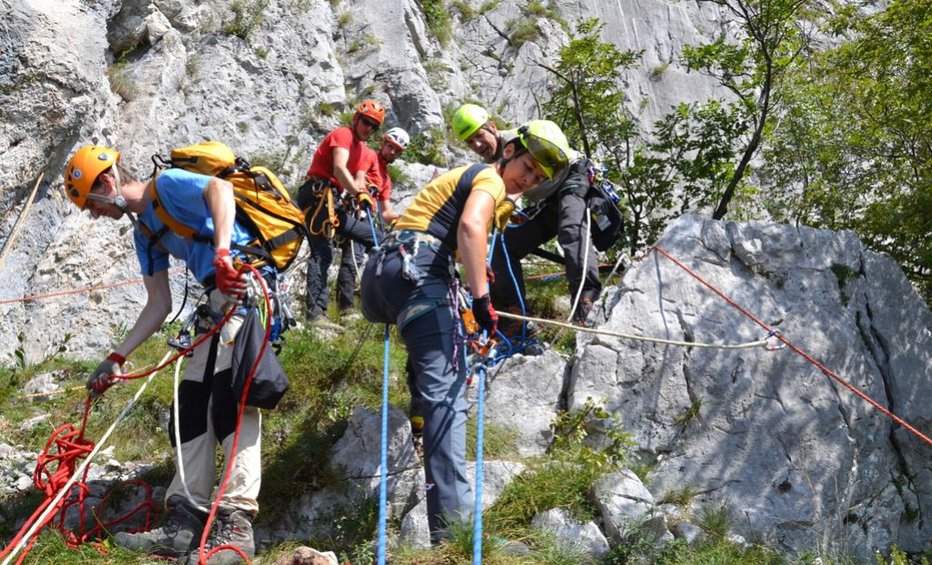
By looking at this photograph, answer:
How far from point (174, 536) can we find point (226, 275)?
55.5 inches

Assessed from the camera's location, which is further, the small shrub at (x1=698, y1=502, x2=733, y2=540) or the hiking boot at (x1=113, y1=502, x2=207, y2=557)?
the small shrub at (x1=698, y1=502, x2=733, y2=540)

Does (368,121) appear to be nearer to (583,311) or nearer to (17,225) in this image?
(583,311)

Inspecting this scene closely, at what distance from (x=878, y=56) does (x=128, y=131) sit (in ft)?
29.2

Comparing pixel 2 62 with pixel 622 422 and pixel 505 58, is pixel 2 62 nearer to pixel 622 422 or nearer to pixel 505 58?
pixel 622 422

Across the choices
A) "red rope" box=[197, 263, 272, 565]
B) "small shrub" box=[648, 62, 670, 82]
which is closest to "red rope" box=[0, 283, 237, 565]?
"red rope" box=[197, 263, 272, 565]

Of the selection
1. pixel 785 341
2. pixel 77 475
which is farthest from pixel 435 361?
pixel 785 341

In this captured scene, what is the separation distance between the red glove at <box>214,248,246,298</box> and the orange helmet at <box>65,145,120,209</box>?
40.9 inches

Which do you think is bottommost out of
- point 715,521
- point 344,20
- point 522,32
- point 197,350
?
point 715,521

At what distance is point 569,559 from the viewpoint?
161 inches

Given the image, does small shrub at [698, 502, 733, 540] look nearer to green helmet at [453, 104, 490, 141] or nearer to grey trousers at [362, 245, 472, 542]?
grey trousers at [362, 245, 472, 542]

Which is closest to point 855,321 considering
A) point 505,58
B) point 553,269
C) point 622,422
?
point 622,422

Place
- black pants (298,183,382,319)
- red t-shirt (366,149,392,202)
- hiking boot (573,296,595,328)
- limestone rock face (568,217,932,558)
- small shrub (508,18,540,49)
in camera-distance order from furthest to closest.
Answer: small shrub (508,18,540,49)
red t-shirt (366,149,392,202)
black pants (298,183,382,319)
hiking boot (573,296,595,328)
limestone rock face (568,217,932,558)

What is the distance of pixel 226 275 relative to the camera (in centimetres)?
399

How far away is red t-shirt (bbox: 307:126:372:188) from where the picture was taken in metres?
7.81
